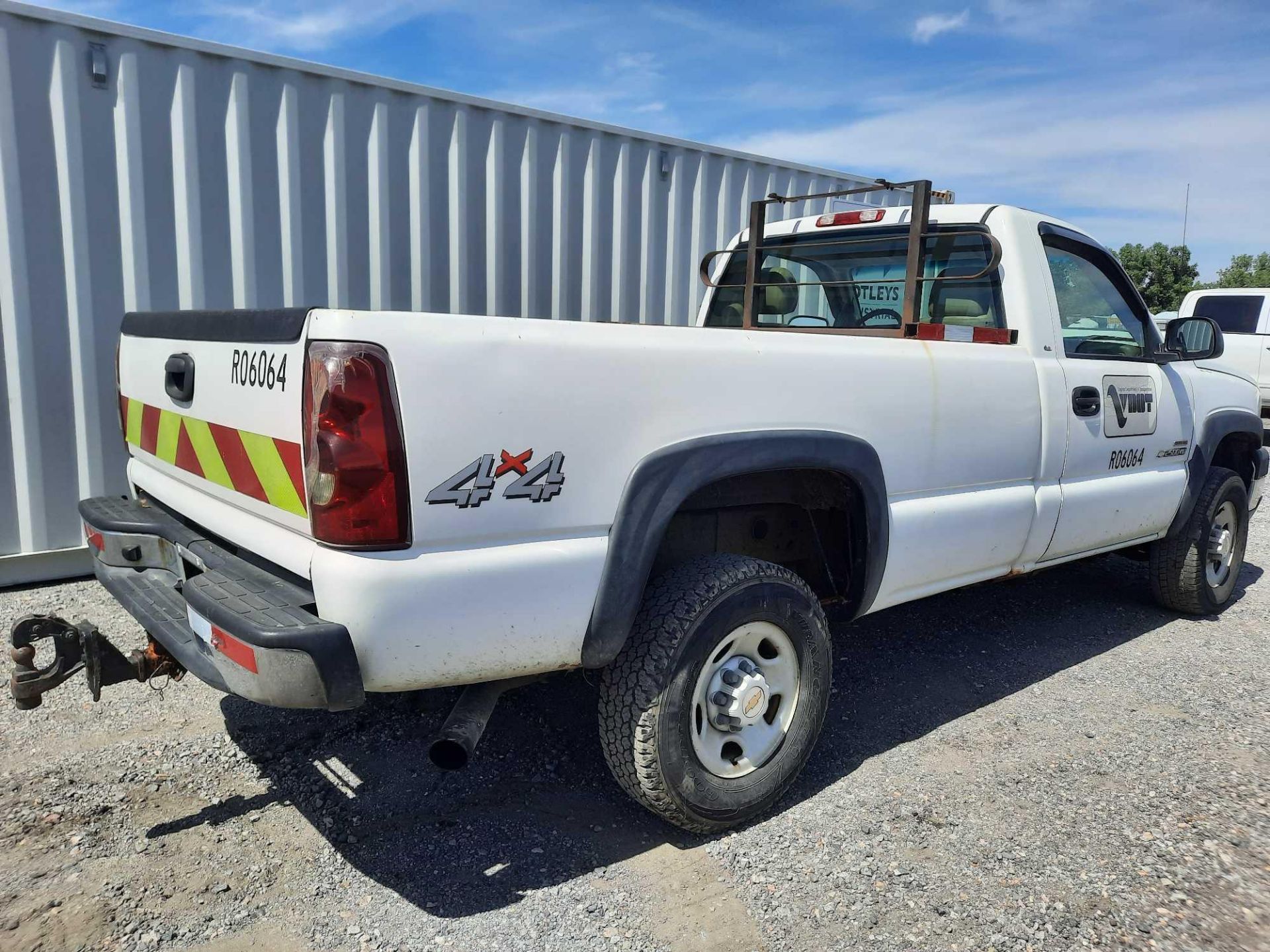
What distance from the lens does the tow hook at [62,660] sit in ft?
8.05

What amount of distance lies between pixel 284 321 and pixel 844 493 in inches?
69.3

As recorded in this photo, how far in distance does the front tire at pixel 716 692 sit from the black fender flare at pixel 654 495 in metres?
0.13

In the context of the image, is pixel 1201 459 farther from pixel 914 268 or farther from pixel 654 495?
pixel 654 495

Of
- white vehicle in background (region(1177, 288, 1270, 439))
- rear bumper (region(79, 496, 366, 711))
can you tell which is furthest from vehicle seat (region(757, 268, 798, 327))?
white vehicle in background (region(1177, 288, 1270, 439))

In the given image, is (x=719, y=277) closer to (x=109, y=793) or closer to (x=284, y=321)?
(x=284, y=321)

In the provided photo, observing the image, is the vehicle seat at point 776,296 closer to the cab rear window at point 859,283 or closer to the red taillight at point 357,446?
the cab rear window at point 859,283

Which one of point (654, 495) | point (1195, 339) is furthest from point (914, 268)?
point (654, 495)

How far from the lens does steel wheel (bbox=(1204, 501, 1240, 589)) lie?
16.3ft

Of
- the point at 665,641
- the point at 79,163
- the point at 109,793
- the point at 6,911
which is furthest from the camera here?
the point at 79,163

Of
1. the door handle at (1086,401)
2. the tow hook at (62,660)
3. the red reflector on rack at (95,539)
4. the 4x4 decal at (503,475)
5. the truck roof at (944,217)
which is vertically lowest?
the tow hook at (62,660)

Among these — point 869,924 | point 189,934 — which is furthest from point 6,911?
point 869,924

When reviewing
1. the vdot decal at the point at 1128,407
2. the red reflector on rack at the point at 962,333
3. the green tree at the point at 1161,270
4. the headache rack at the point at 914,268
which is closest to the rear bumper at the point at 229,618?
the headache rack at the point at 914,268

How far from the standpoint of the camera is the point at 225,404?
2.47m

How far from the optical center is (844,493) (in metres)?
3.05
